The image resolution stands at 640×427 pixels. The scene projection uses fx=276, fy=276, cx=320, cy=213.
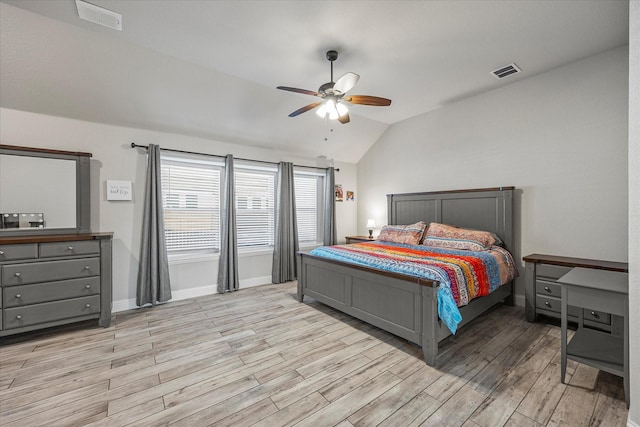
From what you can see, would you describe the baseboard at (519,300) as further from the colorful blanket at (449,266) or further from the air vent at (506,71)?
the air vent at (506,71)

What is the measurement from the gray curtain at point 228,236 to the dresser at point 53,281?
147cm

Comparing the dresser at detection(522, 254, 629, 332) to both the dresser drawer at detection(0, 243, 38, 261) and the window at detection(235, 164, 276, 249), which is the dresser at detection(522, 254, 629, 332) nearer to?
the window at detection(235, 164, 276, 249)

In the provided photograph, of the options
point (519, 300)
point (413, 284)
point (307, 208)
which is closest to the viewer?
point (413, 284)

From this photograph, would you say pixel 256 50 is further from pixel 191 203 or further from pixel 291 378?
pixel 291 378

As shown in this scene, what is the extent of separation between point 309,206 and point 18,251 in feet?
13.2

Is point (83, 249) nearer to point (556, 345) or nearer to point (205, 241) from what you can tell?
point (205, 241)

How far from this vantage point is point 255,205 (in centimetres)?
489

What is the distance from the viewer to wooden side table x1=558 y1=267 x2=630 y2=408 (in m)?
1.79

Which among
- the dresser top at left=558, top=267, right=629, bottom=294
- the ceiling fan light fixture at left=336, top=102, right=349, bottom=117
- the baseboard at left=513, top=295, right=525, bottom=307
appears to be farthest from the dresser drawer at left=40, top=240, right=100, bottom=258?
the baseboard at left=513, top=295, right=525, bottom=307

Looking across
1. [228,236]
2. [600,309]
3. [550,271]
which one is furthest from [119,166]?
[550,271]

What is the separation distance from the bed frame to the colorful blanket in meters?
0.09

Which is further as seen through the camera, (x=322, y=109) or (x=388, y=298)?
(x=322, y=109)

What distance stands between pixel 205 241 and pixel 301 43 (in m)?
3.16

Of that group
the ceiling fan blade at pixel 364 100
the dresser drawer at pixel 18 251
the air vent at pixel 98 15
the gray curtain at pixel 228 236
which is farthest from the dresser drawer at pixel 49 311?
the ceiling fan blade at pixel 364 100
